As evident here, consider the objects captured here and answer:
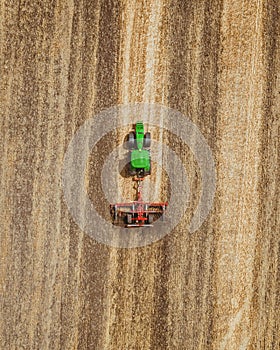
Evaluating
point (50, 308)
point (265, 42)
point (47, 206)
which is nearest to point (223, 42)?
point (265, 42)

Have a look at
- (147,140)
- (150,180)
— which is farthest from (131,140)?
(150,180)

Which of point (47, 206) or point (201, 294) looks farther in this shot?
point (201, 294)

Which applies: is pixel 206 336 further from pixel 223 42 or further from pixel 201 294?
pixel 223 42

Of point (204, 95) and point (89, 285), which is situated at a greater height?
point (204, 95)

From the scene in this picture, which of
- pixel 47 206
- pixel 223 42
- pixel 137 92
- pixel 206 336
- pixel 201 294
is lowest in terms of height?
pixel 206 336

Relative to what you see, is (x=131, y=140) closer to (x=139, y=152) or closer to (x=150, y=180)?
(x=139, y=152)
